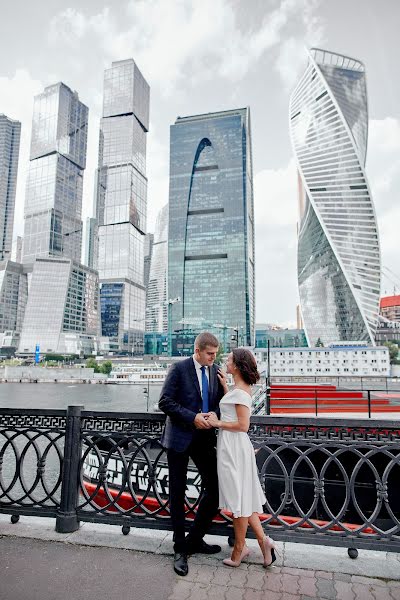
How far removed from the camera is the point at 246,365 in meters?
3.09

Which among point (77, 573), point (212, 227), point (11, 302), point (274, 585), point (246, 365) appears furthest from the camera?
point (212, 227)

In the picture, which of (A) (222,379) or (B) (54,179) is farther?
(B) (54,179)

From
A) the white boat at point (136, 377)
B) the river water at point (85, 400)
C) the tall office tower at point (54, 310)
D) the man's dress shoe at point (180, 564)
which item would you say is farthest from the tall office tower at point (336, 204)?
the man's dress shoe at point (180, 564)

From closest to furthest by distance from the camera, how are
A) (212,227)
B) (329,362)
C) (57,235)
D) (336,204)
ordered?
(329,362) < (336,204) < (212,227) < (57,235)

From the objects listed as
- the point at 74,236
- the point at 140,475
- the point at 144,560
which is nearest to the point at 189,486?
the point at 140,475

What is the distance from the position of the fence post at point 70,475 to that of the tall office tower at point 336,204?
4028 inches

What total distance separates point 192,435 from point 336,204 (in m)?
110

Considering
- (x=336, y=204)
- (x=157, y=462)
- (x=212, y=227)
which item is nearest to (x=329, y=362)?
(x=336, y=204)

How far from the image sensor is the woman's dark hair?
10.0 ft

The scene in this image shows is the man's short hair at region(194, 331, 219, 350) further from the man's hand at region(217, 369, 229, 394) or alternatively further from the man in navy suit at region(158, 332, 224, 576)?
the man's hand at region(217, 369, 229, 394)

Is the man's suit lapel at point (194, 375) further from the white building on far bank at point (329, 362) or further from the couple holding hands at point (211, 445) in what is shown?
the white building on far bank at point (329, 362)

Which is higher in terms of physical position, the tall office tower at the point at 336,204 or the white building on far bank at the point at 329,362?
the tall office tower at the point at 336,204

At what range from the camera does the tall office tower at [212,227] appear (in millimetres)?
130875

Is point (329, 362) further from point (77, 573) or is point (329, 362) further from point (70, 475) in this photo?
point (77, 573)
